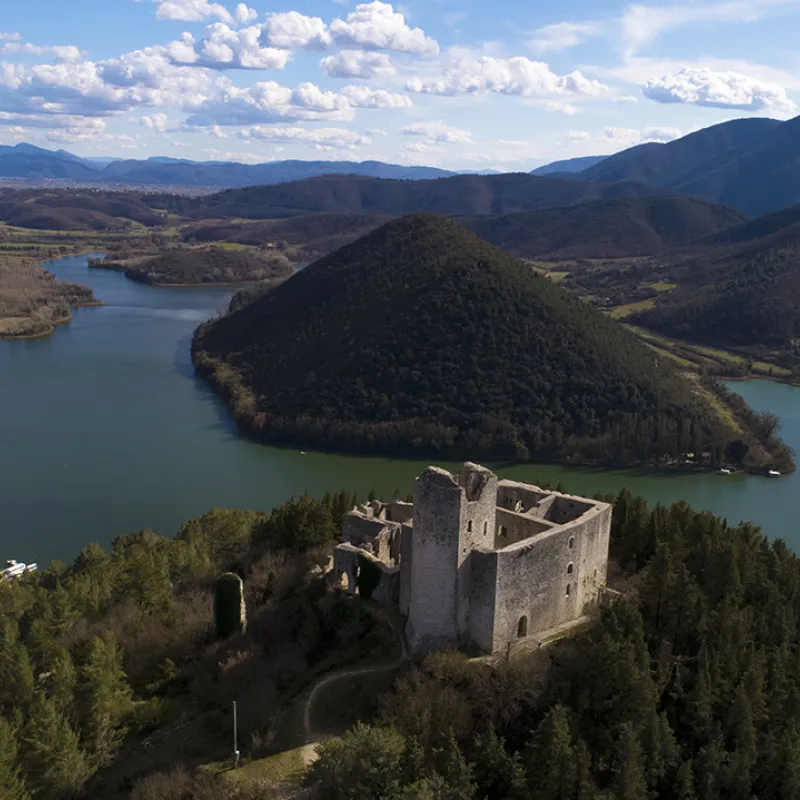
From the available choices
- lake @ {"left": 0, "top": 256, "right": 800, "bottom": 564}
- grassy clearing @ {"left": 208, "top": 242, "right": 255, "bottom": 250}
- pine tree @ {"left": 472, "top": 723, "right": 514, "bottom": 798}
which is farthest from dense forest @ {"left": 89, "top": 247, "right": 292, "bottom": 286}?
pine tree @ {"left": 472, "top": 723, "right": 514, "bottom": 798}

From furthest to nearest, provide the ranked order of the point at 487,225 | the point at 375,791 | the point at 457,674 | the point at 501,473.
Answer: the point at 487,225
the point at 501,473
the point at 457,674
the point at 375,791

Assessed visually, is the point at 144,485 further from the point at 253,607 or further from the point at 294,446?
the point at 253,607

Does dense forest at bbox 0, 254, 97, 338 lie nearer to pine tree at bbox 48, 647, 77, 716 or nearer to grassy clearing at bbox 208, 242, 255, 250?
grassy clearing at bbox 208, 242, 255, 250

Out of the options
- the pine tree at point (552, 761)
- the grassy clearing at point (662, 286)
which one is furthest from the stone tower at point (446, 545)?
the grassy clearing at point (662, 286)

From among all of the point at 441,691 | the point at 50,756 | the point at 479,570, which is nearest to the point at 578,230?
the point at 479,570

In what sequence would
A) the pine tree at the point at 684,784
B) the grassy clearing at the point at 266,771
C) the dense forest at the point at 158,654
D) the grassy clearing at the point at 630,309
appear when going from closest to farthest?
the pine tree at the point at 684,784
the grassy clearing at the point at 266,771
the dense forest at the point at 158,654
the grassy clearing at the point at 630,309

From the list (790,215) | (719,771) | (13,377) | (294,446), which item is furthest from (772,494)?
(790,215)

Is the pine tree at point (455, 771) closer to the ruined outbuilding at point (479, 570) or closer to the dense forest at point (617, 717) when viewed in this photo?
the dense forest at point (617, 717)
